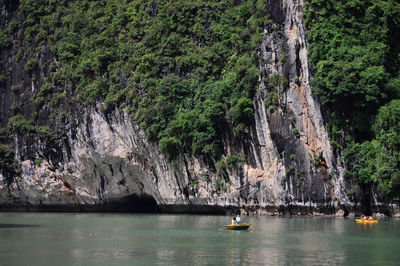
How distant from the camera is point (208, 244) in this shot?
24156 millimetres

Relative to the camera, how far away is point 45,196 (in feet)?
170

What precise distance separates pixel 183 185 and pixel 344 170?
13.4m

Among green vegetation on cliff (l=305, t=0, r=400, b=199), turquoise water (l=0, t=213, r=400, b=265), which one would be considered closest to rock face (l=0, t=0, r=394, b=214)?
green vegetation on cliff (l=305, t=0, r=400, b=199)

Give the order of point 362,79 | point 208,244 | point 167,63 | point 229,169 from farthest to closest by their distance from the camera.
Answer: point 167,63 → point 229,169 → point 362,79 → point 208,244

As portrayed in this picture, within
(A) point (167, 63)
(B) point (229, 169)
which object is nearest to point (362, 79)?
(B) point (229, 169)

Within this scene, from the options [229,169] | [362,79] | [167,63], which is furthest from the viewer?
[167,63]

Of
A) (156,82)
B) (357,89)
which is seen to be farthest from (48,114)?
(357,89)

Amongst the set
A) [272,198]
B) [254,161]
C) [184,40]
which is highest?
[184,40]

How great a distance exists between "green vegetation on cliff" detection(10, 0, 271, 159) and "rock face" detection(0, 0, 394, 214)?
1205 millimetres

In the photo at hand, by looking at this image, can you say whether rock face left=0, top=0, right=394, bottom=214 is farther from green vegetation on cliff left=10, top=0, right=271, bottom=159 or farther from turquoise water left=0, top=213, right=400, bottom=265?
turquoise water left=0, top=213, right=400, bottom=265

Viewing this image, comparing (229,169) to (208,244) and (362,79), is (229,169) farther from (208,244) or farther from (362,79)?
(208,244)

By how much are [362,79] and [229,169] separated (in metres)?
11.7

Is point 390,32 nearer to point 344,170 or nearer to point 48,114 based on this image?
point 344,170

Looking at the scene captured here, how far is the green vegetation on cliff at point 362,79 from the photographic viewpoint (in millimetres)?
31328
